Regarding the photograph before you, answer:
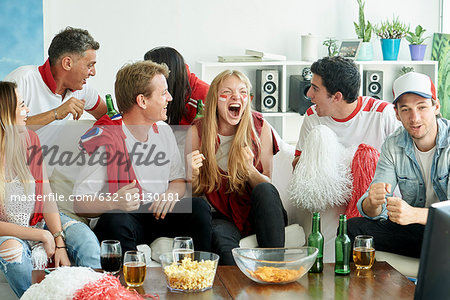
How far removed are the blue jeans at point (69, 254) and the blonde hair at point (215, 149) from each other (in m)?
0.63

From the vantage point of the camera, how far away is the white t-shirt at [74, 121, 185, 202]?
2980 millimetres

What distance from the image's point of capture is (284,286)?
206cm

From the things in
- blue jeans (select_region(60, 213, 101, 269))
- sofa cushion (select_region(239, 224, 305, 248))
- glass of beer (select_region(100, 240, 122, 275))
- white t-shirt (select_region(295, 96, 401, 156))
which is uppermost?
white t-shirt (select_region(295, 96, 401, 156))

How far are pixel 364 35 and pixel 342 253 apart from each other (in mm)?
3217

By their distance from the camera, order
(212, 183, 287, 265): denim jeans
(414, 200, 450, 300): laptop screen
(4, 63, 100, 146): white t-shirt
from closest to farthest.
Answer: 1. (414, 200, 450, 300): laptop screen
2. (212, 183, 287, 265): denim jeans
3. (4, 63, 100, 146): white t-shirt

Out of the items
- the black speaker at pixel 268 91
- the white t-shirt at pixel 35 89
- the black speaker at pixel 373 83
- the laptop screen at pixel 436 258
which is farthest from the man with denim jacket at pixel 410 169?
the black speaker at pixel 373 83

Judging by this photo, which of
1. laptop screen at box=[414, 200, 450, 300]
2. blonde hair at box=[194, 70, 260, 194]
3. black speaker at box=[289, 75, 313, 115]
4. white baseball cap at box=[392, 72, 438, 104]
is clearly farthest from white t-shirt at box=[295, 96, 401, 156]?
laptop screen at box=[414, 200, 450, 300]

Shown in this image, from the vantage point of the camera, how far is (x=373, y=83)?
5.15 metres

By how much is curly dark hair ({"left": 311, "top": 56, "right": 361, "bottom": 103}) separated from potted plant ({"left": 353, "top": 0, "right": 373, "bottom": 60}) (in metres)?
1.70

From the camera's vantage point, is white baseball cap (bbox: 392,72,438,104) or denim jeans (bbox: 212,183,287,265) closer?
white baseball cap (bbox: 392,72,438,104)

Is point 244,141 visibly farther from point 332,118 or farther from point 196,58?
point 196,58

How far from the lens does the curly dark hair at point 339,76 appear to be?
11.0 ft

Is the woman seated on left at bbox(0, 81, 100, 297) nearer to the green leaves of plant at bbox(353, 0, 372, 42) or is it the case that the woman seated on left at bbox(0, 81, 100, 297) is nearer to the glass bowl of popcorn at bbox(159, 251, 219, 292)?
the glass bowl of popcorn at bbox(159, 251, 219, 292)

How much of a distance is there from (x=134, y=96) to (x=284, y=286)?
138cm
